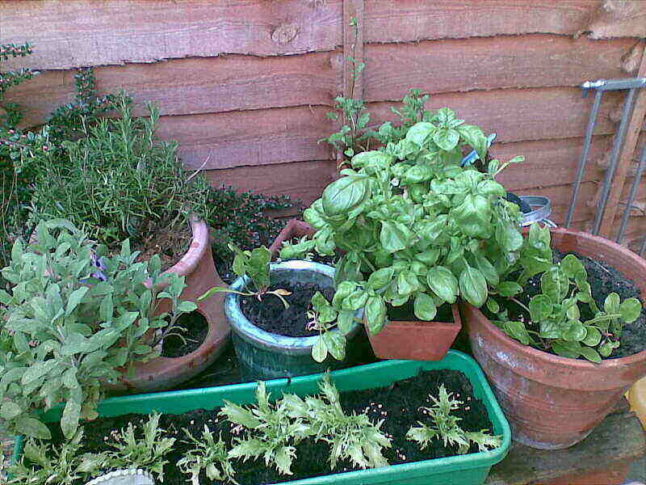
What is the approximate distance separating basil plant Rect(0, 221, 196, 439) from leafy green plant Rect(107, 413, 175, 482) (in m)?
0.12

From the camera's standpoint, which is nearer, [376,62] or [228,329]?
[228,329]

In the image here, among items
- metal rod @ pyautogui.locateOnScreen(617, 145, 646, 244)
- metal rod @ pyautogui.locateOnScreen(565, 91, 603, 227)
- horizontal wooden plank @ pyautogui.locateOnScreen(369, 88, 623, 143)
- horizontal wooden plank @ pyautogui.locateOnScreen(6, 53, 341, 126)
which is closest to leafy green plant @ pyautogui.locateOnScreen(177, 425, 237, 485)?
horizontal wooden plank @ pyautogui.locateOnScreen(6, 53, 341, 126)

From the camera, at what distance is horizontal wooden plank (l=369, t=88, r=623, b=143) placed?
2.29 meters

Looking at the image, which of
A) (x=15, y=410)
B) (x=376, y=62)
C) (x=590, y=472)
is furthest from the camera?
(x=376, y=62)

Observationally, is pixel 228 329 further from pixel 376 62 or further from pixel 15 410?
pixel 376 62

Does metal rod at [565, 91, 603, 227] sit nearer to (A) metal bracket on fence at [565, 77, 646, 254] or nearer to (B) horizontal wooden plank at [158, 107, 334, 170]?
(A) metal bracket on fence at [565, 77, 646, 254]

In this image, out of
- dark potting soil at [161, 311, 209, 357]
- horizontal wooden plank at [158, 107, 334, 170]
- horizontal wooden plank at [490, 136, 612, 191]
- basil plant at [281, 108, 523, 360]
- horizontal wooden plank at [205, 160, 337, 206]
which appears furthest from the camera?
horizontal wooden plank at [490, 136, 612, 191]

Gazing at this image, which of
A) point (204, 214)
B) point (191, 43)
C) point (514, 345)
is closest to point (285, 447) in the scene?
point (514, 345)

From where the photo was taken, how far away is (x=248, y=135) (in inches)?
85.9

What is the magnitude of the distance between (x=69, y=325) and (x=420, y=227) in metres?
0.89

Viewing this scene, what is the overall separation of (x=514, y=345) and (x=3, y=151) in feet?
5.44

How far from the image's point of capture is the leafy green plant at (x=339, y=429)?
1280 mm

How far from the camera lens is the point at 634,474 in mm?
Answer: 2145

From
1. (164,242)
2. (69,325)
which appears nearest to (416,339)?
(69,325)
